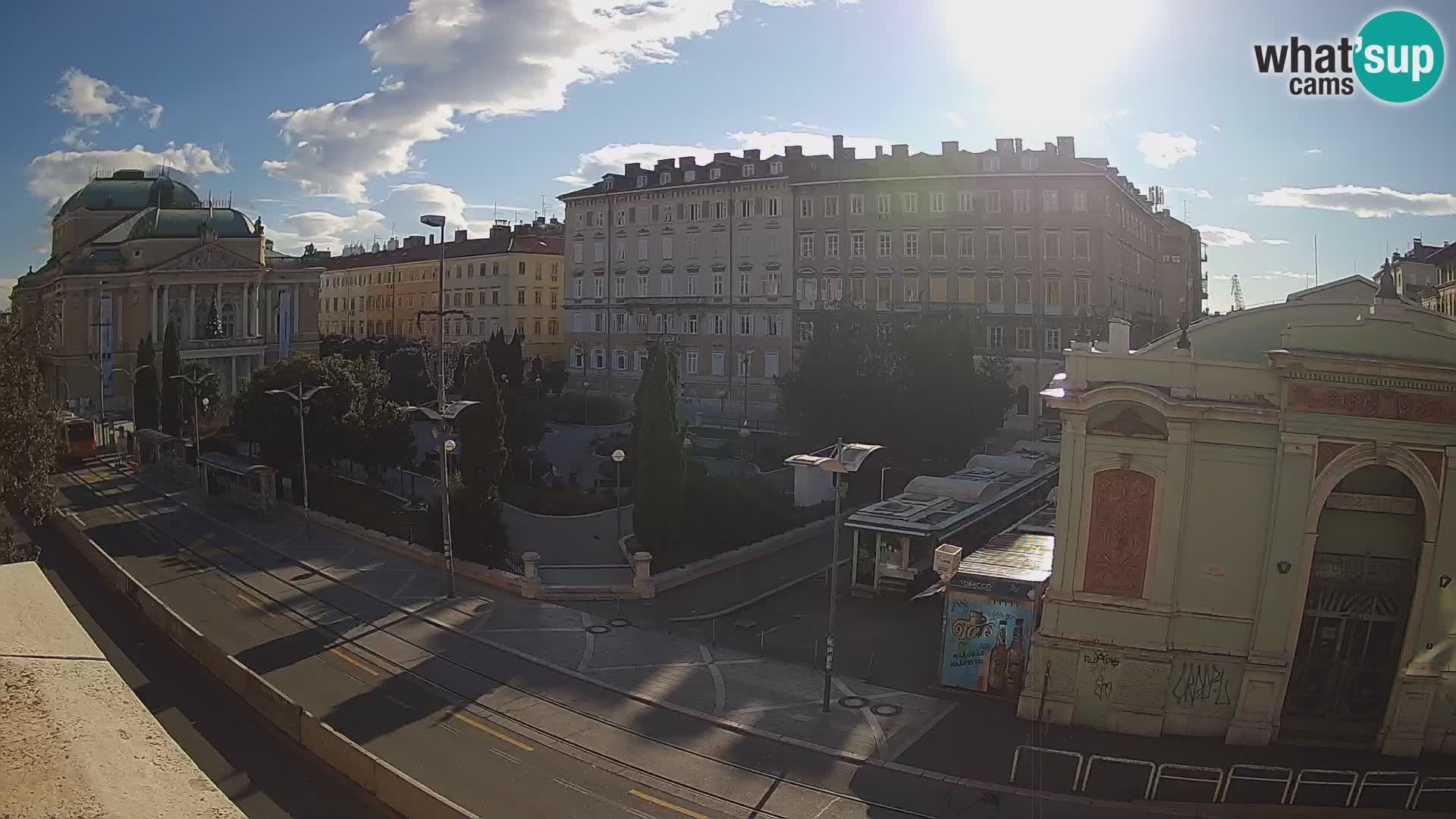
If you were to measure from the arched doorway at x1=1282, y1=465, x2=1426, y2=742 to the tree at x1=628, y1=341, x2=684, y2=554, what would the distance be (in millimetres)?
18620

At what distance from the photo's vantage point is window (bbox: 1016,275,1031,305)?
203 feet

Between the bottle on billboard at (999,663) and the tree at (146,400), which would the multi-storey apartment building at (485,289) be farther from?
the bottle on billboard at (999,663)

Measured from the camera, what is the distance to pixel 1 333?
24562 mm

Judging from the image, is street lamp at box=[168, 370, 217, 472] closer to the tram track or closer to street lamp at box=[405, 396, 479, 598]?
the tram track

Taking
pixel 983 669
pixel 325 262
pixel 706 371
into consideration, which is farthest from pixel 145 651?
pixel 325 262

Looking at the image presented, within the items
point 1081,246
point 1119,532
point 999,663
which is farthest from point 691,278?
point 1119,532

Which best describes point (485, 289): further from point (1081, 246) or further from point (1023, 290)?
point (1081, 246)

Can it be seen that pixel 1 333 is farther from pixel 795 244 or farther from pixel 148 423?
pixel 795 244

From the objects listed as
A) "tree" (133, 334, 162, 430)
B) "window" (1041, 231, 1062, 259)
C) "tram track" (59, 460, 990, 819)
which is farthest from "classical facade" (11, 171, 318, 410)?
"window" (1041, 231, 1062, 259)

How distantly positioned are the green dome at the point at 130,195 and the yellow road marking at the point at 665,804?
94.9 meters

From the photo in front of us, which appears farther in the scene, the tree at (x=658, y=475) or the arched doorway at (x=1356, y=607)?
the tree at (x=658, y=475)

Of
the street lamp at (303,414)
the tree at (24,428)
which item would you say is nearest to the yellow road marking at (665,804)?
A: the tree at (24,428)

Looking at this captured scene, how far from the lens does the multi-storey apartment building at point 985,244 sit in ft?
199

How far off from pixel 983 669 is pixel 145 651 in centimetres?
1973
